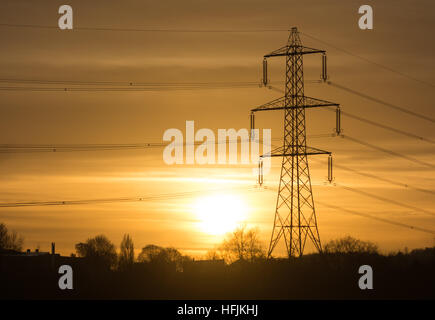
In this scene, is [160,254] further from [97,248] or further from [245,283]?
[245,283]

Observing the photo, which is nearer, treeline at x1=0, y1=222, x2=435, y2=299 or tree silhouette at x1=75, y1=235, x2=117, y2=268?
treeline at x1=0, y1=222, x2=435, y2=299

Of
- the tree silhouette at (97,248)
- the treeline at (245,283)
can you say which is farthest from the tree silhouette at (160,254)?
the treeline at (245,283)

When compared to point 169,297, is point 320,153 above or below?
above

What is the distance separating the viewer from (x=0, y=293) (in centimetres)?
8756

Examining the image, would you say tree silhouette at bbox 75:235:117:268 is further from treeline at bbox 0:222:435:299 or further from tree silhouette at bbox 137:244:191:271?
treeline at bbox 0:222:435:299

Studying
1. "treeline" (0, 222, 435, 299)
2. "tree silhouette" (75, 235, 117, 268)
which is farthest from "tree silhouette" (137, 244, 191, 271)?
"treeline" (0, 222, 435, 299)

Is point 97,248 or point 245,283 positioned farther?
point 97,248

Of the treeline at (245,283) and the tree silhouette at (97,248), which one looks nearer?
the treeline at (245,283)

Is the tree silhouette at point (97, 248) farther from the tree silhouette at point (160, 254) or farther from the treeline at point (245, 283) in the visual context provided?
the treeline at point (245, 283)

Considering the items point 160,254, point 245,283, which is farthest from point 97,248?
point 245,283

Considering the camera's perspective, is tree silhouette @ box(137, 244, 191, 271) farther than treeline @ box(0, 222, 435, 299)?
Yes
